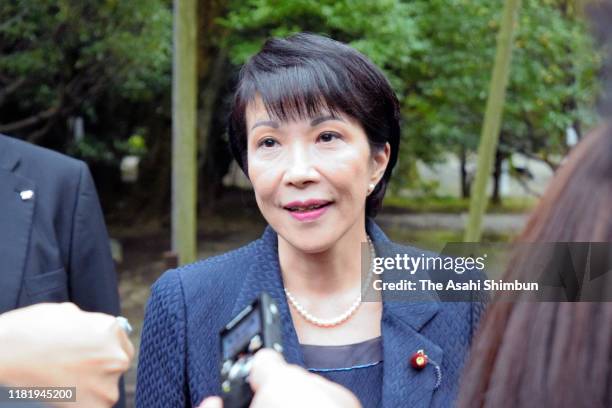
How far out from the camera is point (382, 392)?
68.4 inches

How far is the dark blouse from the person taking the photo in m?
1.76

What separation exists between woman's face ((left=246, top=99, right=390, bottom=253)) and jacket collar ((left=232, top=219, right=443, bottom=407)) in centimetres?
15

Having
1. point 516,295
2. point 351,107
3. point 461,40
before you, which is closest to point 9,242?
point 351,107

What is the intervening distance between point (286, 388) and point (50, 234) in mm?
1469

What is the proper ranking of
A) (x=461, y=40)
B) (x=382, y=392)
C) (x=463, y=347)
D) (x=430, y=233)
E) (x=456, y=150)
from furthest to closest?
(x=430, y=233), (x=456, y=150), (x=461, y=40), (x=463, y=347), (x=382, y=392)

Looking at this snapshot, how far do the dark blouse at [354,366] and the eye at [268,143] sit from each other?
18.2 inches

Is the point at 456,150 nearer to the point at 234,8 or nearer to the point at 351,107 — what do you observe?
the point at 234,8

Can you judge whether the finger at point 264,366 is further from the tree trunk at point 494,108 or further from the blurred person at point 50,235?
the tree trunk at point 494,108

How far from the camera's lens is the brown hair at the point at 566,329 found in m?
0.85

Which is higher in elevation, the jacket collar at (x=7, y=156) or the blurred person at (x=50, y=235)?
the jacket collar at (x=7, y=156)

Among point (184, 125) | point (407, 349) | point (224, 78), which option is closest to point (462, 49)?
point (184, 125)

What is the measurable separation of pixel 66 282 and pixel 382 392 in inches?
41.0

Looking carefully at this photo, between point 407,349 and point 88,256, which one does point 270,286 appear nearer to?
point 407,349

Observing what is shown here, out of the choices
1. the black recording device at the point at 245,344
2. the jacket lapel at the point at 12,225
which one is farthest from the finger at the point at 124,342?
the jacket lapel at the point at 12,225
